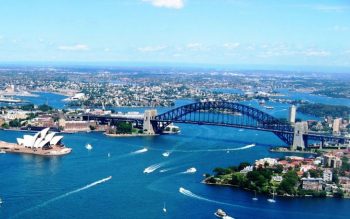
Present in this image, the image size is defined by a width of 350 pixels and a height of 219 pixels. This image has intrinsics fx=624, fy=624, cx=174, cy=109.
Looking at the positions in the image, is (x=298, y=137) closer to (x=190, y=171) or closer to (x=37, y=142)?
(x=190, y=171)

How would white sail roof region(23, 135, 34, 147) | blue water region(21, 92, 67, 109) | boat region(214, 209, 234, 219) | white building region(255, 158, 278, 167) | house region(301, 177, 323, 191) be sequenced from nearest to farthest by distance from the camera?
1. boat region(214, 209, 234, 219)
2. house region(301, 177, 323, 191)
3. white building region(255, 158, 278, 167)
4. white sail roof region(23, 135, 34, 147)
5. blue water region(21, 92, 67, 109)

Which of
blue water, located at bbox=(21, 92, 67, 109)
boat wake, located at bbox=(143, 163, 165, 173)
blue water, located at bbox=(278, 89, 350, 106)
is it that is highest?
boat wake, located at bbox=(143, 163, 165, 173)

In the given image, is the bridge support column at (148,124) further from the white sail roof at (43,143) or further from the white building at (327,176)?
the white building at (327,176)

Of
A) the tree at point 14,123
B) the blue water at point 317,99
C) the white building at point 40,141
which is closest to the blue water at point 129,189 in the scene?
the white building at point 40,141

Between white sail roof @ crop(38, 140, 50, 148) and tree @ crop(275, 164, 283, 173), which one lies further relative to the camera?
white sail roof @ crop(38, 140, 50, 148)

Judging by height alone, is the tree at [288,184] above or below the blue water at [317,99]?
above

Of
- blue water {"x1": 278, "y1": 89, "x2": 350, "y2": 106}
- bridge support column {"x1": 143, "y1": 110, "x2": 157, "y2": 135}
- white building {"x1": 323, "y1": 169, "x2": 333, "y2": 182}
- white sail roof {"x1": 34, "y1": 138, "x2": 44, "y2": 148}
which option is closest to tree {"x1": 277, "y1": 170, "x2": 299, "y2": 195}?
white building {"x1": 323, "y1": 169, "x2": 333, "y2": 182}

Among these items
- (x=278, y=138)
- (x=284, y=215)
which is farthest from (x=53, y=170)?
(x=278, y=138)

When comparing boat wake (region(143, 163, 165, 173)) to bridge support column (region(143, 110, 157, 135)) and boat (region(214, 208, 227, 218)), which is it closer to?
boat (region(214, 208, 227, 218))
